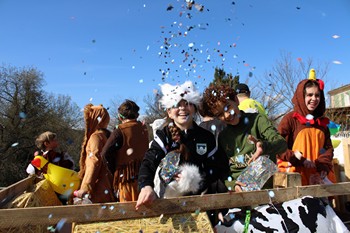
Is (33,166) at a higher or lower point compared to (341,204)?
higher

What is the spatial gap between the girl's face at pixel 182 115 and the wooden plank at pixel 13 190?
1372 millimetres

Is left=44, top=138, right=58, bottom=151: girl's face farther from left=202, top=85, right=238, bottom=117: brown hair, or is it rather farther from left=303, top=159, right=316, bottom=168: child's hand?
left=303, top=159, right=316, bottom=168: child's hand

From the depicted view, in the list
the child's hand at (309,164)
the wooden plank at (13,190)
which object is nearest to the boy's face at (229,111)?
the child's hand at (309,164)

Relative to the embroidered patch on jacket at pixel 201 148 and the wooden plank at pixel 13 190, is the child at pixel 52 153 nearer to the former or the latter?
the wooden plank at pixel 13 190

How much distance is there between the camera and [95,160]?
359cm

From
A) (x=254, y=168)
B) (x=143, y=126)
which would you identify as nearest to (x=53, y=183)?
(x=143, y=126)

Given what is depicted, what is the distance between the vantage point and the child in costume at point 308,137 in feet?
9.85

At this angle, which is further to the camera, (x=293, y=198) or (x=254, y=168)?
(x=254, y=168)

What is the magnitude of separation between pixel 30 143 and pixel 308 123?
29.6 metres

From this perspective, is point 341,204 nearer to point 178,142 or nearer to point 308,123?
point 308,123

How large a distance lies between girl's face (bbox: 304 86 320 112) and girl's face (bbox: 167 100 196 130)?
1.41m

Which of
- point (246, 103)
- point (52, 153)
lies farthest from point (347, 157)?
point (52, 153)

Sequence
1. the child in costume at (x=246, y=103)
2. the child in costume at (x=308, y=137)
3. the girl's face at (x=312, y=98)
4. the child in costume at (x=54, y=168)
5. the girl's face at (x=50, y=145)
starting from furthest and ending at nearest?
the girl's face at (x=50, y=145), the child in costume at (x=246, y=103), the child in costume at (x=54, y=168), the girl's face at (x=312, y=98), the child in costume at (x=308, y=137)

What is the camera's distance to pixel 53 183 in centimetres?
339
